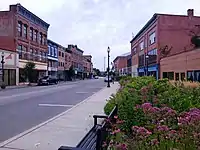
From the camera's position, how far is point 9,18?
175 ft

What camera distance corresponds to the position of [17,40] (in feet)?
176

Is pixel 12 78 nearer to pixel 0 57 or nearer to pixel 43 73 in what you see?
pixel 0 57

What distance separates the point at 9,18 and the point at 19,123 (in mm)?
45151

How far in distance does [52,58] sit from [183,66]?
4986cm

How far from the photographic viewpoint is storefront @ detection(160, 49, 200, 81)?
1222 inches

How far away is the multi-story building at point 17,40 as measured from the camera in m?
50.8

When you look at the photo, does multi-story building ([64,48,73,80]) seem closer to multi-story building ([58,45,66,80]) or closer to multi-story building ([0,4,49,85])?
multi-story building ([58,45,66,80])

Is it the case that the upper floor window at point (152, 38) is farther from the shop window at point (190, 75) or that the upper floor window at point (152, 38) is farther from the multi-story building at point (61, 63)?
the multi-story building at point (61, 63)

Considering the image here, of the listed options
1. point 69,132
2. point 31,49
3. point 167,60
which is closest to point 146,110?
point 69,132

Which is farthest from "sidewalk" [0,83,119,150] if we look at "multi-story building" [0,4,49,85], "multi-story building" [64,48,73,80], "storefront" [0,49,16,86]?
"multi-story building" [64,48,73,80]

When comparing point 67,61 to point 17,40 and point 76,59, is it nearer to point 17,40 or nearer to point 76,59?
point 76,59

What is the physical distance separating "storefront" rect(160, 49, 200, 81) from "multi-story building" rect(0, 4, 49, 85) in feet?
79.4

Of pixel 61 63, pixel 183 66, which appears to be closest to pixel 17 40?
pixel 183 66

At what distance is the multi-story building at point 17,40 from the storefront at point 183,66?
2419 cm
